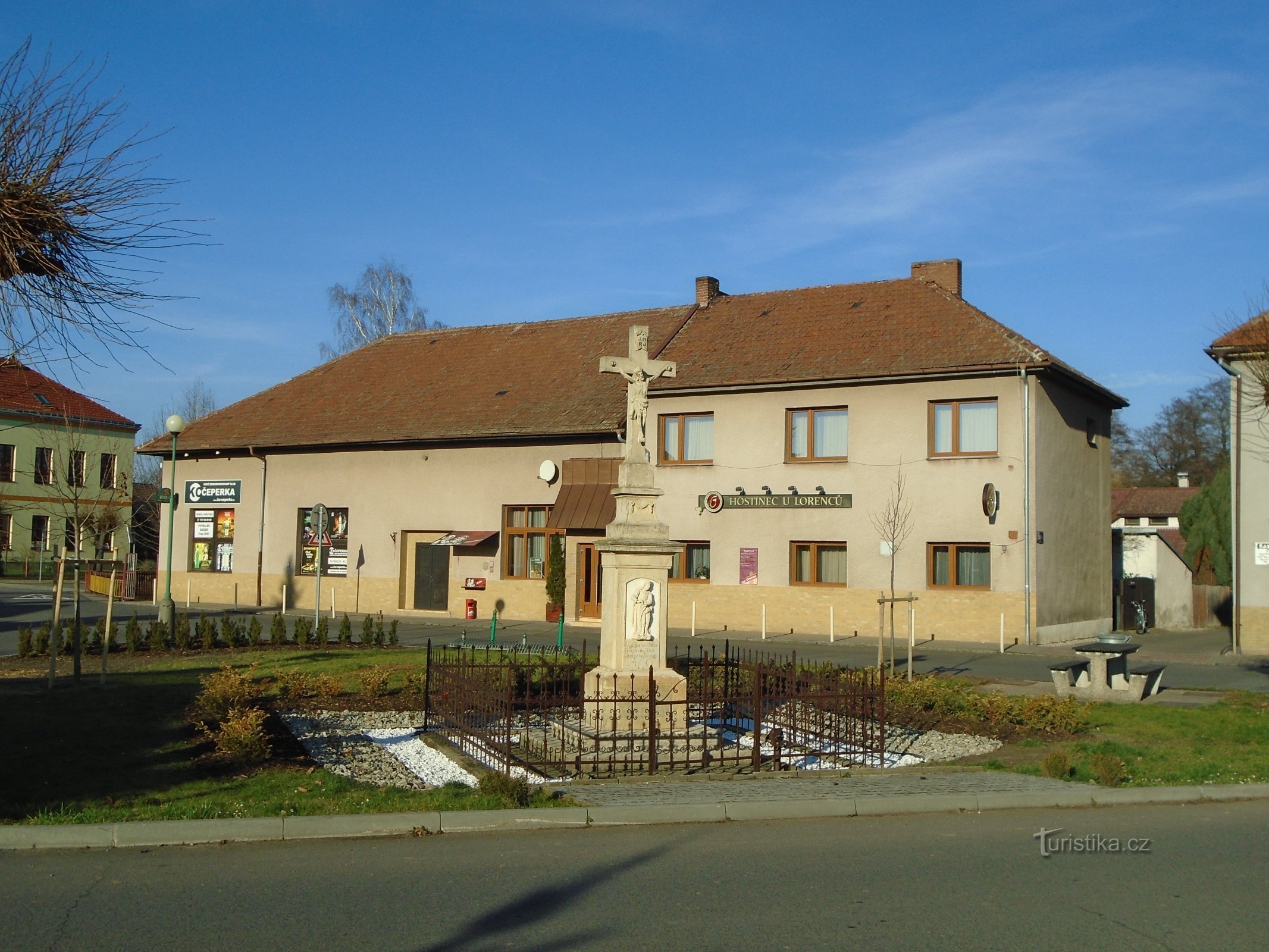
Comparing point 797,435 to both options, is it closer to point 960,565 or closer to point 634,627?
point 960,565

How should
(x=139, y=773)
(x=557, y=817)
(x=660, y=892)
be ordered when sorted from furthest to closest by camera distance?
1. (x=139, y=773)
2. (x=557, y=817)
3. (x=660, y=892)

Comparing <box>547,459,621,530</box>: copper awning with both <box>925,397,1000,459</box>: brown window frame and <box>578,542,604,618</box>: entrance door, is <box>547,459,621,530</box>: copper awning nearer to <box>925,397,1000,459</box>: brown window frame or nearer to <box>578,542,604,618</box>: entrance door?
<box>578,542,604,618</box>: entrance door

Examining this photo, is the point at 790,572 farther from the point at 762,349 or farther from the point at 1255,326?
the point at 1255,326

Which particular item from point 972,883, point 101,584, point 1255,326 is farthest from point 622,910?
point 101,584

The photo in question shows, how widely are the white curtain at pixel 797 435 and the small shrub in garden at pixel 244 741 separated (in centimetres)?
2009

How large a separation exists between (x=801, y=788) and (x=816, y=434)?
19381 millimetres

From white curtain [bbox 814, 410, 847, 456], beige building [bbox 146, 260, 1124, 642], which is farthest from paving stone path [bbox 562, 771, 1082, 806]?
white curtain [bbox 814, 410, 847, 456]

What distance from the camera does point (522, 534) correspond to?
31984 mm

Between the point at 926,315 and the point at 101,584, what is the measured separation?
3431cm

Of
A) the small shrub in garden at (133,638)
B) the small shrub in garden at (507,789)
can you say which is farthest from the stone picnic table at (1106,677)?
the small shrub in garden at (133,638)

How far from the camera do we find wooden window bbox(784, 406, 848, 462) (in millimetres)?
28672

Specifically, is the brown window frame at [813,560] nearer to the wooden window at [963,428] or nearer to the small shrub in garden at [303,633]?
Result: the wooden window at [963,428]

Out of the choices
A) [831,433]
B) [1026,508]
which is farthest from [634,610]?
[831,433]

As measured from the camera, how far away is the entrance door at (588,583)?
30594 millimetres
